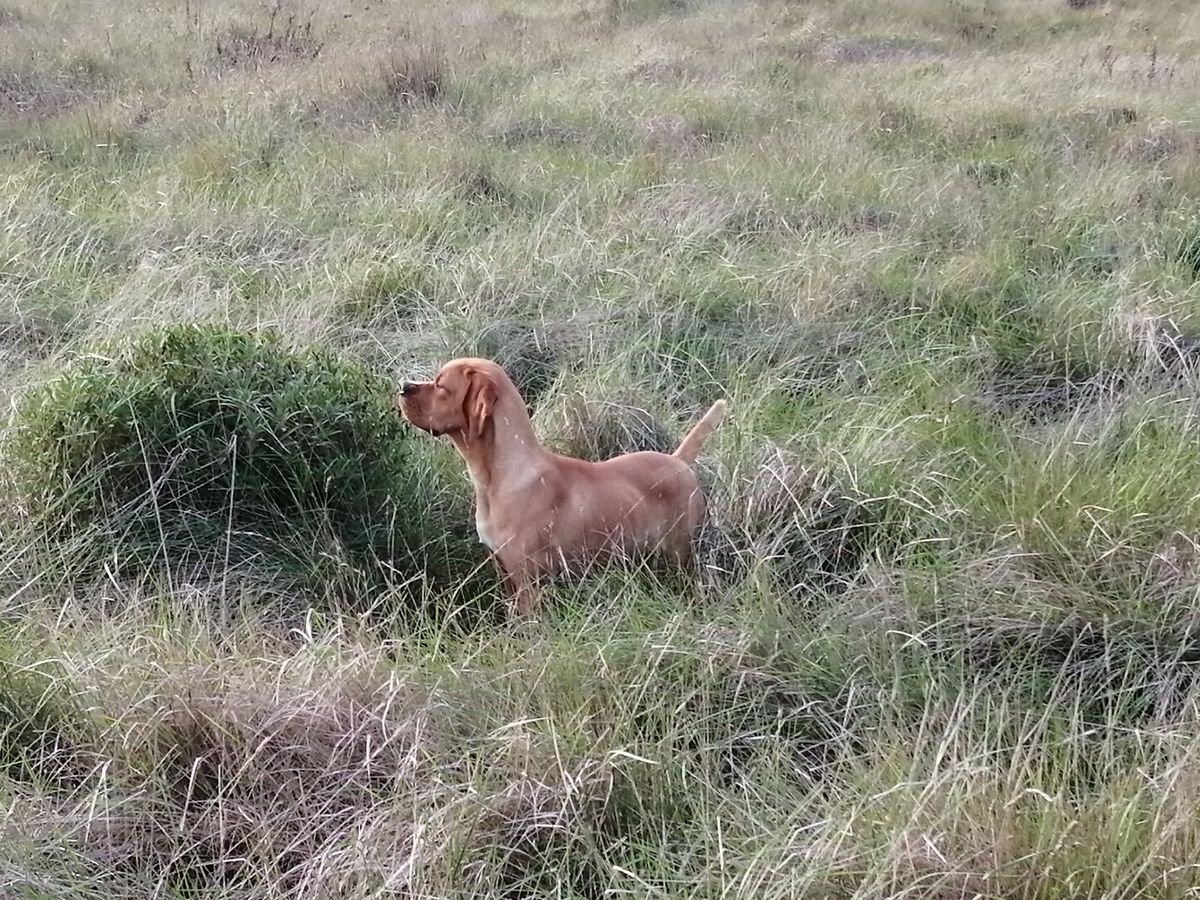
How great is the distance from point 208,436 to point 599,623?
1.21m

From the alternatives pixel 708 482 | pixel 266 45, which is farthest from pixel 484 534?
pixel 266 45

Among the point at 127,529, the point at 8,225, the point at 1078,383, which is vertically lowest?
the point at 1078,383

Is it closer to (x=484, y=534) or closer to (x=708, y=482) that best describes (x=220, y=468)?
(x=484, y=534)

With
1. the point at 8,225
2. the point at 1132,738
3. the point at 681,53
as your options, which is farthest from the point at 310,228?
the point at 681,53

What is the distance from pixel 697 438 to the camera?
344 centimetres

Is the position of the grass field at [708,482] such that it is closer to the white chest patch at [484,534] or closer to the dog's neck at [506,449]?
the white chest patch at [484,534]

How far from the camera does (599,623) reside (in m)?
2.69

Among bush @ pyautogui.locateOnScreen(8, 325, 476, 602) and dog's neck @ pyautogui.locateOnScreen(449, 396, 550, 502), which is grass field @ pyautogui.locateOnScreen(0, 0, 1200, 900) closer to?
bush @ pyautogui.locateOnScreen(8, 325, 476, 602)

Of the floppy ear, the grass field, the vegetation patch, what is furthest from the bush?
the vegetation patch

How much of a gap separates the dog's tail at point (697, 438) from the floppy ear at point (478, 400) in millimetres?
672

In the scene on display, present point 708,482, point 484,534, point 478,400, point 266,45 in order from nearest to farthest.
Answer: point 478,400 < point 484,534 < point 708,482 < point 266,45

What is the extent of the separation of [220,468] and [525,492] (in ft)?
2.75

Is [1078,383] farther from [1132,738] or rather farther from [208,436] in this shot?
[208,436]

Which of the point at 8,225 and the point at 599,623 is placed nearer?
the point at 599,623
